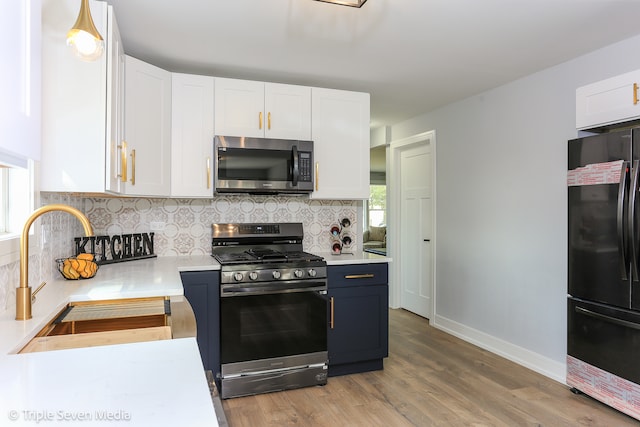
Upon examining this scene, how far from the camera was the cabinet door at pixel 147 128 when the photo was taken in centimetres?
249

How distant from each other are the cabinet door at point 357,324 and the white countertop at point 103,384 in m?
2.02

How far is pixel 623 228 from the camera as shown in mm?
2320

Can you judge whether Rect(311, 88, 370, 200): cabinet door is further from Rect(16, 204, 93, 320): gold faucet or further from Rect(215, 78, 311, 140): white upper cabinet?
Rect(16, 204, 93, 320): gold faucet

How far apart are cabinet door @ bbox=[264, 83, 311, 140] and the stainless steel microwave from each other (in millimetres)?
100

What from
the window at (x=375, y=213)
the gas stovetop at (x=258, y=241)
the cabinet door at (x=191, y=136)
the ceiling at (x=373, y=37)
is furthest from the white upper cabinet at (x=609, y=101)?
the window at (x=375, y=213)

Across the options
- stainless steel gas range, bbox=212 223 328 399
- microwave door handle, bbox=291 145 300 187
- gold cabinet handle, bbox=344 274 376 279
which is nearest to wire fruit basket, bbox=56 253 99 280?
stainless steel gas range, bbox=212 223 328 399

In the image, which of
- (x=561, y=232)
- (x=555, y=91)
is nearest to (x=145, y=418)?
(x=561, y=232)

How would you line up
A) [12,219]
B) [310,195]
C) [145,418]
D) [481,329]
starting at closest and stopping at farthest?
[145,418]
[12,219]
[310,195]
[481,329]

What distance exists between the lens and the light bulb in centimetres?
139

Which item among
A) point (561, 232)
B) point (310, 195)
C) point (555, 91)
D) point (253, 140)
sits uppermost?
point (555, 91)

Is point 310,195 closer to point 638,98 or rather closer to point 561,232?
point 561,232

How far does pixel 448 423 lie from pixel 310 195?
1820 millimetres

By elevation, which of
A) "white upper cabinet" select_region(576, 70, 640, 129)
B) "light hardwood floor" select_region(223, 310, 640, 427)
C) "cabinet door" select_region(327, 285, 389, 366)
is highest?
"white upper cabinet" select_region(576, 70, 640, 129)

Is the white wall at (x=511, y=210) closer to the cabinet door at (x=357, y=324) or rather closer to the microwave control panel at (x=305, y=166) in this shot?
the cabinet door at (x=357, y=324)
